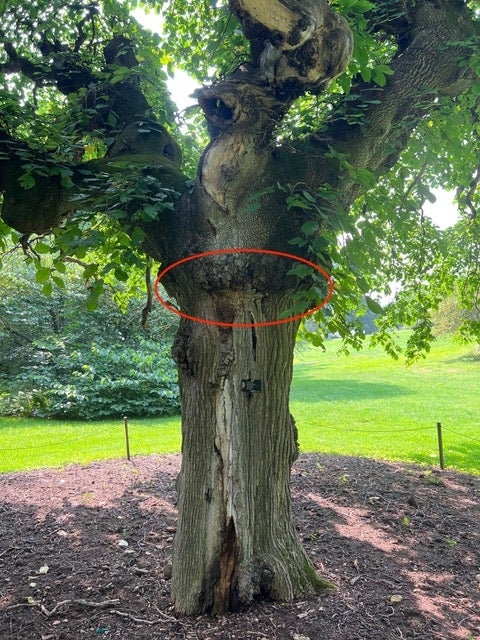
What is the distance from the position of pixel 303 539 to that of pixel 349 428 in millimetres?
7948

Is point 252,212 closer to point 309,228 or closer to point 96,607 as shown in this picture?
point 309,228

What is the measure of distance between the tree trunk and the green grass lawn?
5.24 metres

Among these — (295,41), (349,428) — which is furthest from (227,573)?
(349,428)

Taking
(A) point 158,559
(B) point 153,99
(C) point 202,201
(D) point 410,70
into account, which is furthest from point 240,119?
(A) point 158,559

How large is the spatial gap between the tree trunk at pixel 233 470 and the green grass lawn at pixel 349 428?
524 cm

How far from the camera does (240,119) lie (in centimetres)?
321

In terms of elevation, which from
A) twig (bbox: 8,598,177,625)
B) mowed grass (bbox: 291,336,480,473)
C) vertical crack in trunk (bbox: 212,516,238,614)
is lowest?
mowed grass (bbox: 291,336,480,473)

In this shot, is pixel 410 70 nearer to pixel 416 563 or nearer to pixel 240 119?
pixel 240 119

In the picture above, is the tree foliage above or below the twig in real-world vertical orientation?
above

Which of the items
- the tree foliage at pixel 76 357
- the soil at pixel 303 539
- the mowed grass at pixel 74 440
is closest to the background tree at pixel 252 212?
the soil at pixel 303 539

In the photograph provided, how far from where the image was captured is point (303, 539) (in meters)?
4.30

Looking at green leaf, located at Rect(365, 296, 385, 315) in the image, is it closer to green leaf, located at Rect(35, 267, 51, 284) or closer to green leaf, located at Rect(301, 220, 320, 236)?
green leaf, located at Rect(301, 220, 320, 236)

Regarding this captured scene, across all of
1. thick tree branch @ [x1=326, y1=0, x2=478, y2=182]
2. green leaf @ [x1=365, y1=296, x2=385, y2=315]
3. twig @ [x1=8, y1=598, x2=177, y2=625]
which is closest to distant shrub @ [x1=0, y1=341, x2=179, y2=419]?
twig @ [x1=8, y1=598, x2=177, y2=625]

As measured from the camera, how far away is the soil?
3.02 m
